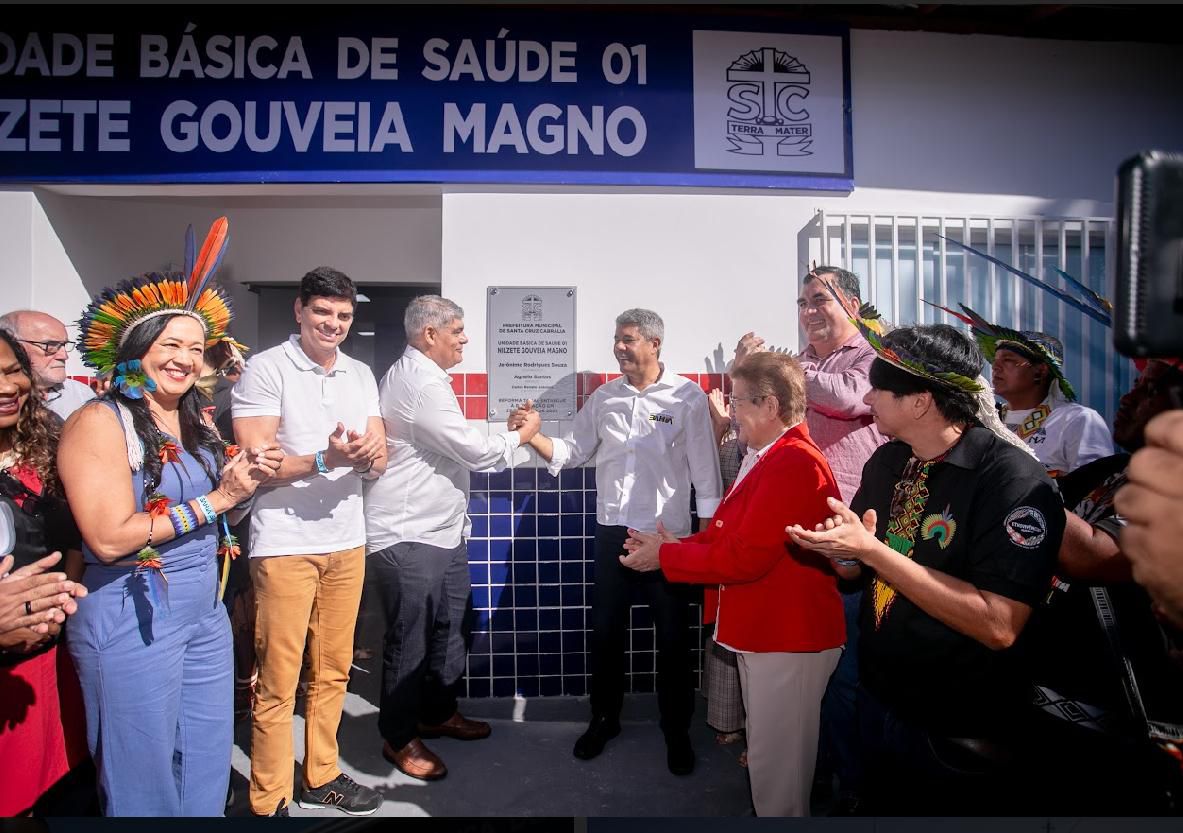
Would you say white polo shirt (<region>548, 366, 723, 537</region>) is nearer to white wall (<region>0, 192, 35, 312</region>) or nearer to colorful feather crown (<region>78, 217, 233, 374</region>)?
colorful feather crown (<region>78, 217, 233, 374</region>)

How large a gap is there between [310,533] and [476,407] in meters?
1.16

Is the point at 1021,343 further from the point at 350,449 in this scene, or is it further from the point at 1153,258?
the point at 350,449

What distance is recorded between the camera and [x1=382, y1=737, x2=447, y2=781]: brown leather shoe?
8.68ft

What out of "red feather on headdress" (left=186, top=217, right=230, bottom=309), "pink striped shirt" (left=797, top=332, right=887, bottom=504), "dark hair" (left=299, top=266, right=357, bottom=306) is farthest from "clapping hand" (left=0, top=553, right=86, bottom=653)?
"pink striped shirt" (left=797, top=332, right=887, bottom=504)

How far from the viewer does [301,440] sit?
231 centimetres

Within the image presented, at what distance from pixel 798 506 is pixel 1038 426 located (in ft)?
4.73

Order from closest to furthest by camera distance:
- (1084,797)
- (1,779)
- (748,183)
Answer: (1,779) → (1084,797) → (748,183)

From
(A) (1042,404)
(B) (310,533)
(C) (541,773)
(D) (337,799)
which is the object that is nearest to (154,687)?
(B) (310,533)

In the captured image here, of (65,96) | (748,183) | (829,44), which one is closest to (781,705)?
(748,183)

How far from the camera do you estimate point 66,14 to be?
314cm

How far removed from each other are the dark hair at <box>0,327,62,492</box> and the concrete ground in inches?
57.2

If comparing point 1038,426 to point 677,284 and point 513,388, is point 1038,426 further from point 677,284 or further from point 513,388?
point 513,388

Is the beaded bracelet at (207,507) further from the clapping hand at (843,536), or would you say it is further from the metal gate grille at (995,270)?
the metal gate grille at (995,270)

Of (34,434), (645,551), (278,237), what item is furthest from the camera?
(278,237)
